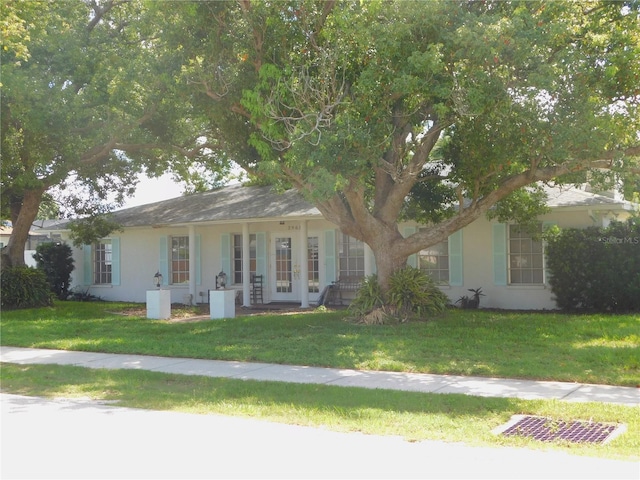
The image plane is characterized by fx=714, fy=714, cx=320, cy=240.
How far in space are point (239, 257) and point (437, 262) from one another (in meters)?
6.84

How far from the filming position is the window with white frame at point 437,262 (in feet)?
65.3

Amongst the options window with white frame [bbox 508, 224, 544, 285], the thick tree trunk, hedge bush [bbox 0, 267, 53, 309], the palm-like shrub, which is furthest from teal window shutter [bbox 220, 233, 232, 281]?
window with white frame [bbox 508, 224, 544, 285]

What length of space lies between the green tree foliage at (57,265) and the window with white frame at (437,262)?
13.7 m

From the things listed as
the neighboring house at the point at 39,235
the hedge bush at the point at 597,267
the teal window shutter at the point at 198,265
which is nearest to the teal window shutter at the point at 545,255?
the hedge bush at the point at 597,267

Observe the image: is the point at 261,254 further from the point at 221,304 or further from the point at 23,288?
the point at 23,288

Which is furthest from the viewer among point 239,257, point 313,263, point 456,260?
point 239,257

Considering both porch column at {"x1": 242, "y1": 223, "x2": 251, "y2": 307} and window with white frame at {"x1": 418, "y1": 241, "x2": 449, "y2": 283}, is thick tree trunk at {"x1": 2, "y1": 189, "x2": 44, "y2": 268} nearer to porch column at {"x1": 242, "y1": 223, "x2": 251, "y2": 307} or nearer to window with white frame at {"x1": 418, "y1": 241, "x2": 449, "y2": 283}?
porch column at {"x1": 242, "y1": 223, "x2": 251, "y2": 307}

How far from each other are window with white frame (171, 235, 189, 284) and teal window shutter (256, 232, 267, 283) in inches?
121

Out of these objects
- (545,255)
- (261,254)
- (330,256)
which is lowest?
(545,255)

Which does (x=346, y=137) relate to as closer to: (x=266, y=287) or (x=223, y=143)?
(x=223, y=143)

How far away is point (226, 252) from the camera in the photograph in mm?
23500

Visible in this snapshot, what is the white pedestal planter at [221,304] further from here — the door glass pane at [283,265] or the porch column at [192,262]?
the porch column at [192,262]

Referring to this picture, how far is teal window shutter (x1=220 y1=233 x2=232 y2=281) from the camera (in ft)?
76.8

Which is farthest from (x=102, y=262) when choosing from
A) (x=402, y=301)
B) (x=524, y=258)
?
(x=524, y=258)
